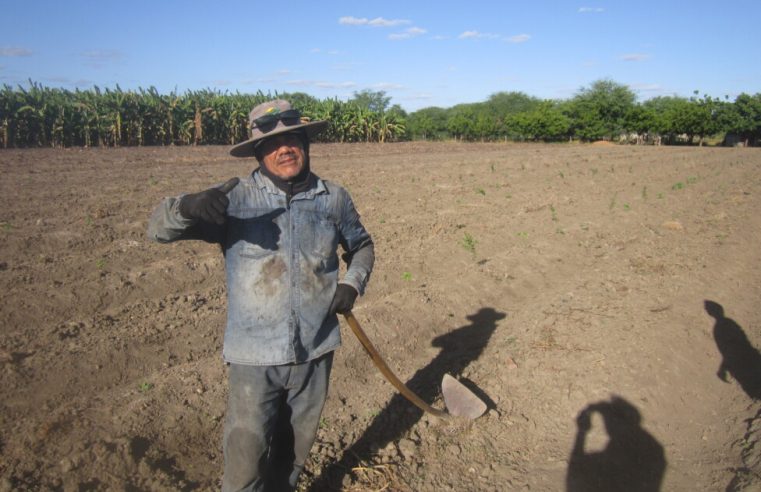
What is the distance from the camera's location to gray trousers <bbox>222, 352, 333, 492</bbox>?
2.39 meters

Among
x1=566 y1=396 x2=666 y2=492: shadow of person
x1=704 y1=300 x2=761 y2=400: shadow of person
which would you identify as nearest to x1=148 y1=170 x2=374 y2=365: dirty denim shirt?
x1=566 y1=396 x2=666 y2=492: shadow of person

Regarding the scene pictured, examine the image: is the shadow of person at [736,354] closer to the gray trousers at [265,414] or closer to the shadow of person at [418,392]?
the shadow of person at [418,392]

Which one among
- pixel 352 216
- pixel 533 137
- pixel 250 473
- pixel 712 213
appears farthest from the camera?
pixel 533 137

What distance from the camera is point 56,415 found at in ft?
11.7

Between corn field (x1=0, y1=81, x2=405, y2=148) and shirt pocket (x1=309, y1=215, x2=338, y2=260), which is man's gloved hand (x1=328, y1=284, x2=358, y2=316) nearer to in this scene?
shirt pocket (x1=309, y1=215, x2=338, y2=260)

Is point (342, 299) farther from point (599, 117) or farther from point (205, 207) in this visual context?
point (599, 117)

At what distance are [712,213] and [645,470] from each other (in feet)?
28.4

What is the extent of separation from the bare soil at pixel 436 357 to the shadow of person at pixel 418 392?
16 millimetres

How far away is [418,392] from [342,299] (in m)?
2.05

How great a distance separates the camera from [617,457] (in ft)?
11.6

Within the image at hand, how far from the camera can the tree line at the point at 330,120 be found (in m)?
25.6

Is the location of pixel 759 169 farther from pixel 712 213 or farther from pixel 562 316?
pixel 562 316

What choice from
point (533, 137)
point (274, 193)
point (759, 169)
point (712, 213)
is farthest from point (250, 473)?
point (533, 137)

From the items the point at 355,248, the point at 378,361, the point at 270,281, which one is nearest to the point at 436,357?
the point at 378,361
